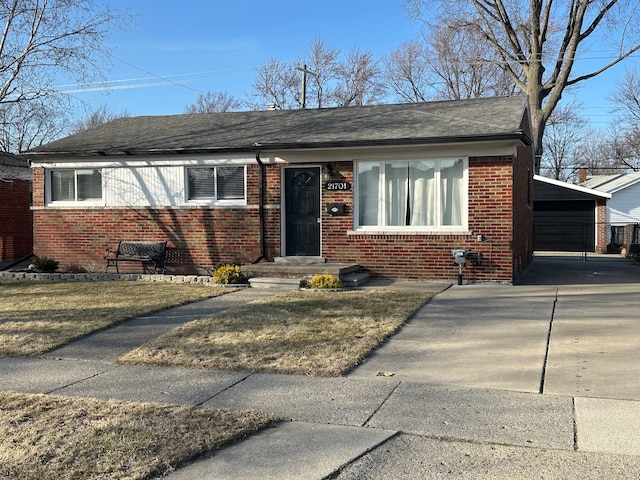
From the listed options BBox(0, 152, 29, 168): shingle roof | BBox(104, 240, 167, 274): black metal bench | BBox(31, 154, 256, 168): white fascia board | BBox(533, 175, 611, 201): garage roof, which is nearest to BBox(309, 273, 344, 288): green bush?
BBox(31, 154, 256, 168): white fascia board

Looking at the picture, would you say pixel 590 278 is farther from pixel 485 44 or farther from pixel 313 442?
pixel 485 44

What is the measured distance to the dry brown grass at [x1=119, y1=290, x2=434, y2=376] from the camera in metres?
6.49

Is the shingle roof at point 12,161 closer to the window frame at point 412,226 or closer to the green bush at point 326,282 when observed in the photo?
the window frame at point 412,226

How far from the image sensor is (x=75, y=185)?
15.2 metres

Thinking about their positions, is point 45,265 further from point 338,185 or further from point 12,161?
point 338,185

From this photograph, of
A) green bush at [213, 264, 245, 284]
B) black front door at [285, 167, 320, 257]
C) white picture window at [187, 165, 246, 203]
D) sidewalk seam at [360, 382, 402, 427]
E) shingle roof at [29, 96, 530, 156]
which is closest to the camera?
sidewalk seam at [360, 382, 402, 427]

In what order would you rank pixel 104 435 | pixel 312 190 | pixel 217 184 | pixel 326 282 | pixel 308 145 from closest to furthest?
pixel 104 435
pixel 326 282
pixel 308 145
pixel 312 190
pixel 217 184

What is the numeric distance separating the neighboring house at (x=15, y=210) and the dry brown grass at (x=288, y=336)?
13.1 metres

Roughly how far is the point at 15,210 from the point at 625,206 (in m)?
27.1

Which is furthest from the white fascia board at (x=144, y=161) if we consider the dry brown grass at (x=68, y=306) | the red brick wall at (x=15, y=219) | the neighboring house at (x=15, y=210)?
the red brick wall at (x=15, y=219)

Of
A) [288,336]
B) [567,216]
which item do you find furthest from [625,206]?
[288,336]

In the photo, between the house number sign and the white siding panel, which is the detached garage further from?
the white siding panel

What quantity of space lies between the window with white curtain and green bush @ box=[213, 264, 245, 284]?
9.10ft

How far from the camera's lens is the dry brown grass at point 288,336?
649 centimetres
